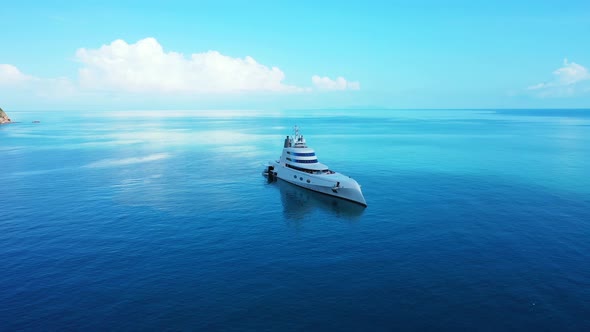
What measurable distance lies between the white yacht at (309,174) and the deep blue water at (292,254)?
347 cm

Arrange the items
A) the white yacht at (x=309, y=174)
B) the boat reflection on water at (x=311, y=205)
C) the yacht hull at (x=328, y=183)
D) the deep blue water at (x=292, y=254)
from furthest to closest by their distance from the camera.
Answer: the white yacht at (x=309, y=174) → the yacht hull at (x=328, y=183) → the boat reflection on water at (x=311, y=205) → the deep blue water at (x=292, y=254)

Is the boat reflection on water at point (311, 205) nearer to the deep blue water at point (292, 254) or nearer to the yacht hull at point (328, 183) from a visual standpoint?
the deep blue water at point (292, 254)

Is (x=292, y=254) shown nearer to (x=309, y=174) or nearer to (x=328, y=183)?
(x=328, y=183)

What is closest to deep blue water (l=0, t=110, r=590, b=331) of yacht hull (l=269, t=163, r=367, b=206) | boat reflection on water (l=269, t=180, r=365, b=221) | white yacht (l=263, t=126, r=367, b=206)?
boat reflection on water (l=269, t=180, r=365, b=221)

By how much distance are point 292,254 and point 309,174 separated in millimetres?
38773

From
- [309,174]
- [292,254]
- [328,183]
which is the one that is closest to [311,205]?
[328,183]

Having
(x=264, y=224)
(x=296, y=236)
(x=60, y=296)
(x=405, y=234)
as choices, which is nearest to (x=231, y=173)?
(x=264, y=224)

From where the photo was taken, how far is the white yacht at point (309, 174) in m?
75.8

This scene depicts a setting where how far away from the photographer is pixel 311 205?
75.0 metres

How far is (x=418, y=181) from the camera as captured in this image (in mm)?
91062

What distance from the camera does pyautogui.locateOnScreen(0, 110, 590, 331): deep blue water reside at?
3497 centimetres

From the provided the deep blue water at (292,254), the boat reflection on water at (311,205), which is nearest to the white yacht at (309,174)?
the boat reflection on water at (311,205)

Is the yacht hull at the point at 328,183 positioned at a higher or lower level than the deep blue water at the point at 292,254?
higher

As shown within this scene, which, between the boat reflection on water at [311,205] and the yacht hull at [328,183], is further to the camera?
the yacht hull at [328,183]
